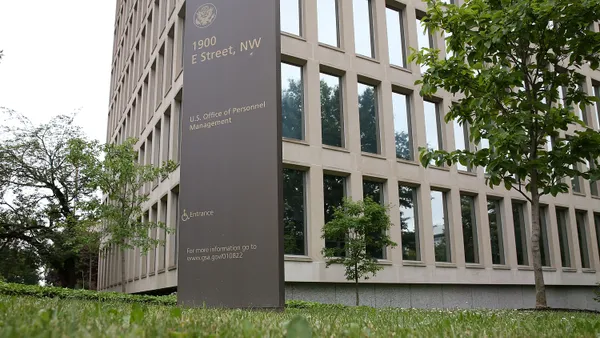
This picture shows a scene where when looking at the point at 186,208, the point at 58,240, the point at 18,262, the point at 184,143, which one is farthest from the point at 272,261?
the point at 18,262

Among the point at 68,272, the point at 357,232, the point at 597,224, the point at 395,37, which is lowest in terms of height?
the point at 357,232

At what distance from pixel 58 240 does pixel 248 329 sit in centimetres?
4357

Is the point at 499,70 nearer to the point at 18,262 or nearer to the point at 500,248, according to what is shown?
the point at 500,248

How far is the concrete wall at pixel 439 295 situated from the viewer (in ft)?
72.4

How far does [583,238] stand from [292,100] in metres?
22.1

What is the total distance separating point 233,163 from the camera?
33.7 ft

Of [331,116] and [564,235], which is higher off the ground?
[331,116]

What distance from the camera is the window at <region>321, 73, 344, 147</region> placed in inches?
951

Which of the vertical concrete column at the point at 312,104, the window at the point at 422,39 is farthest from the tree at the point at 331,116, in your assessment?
the window at the point at 422,39

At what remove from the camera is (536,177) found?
41.9 ft

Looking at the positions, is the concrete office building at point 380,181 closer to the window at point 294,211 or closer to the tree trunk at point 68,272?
the window at point 294,211

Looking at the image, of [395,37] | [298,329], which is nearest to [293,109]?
[395,37]

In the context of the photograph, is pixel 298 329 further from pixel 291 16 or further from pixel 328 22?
pixel 328 22

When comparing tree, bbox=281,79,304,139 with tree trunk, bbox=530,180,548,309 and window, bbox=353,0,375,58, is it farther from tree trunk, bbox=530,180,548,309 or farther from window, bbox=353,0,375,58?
tree trunk, bbox=530,180,548,309
